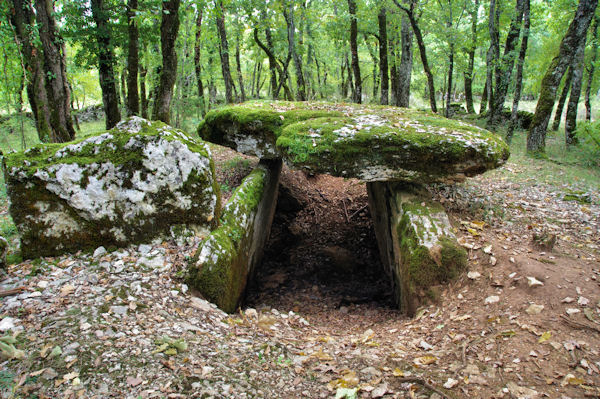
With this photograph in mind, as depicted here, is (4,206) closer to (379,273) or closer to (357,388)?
(357,388)

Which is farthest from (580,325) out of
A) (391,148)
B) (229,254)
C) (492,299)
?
Answer: (229,254)

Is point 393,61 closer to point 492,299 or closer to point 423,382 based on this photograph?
point 492,299

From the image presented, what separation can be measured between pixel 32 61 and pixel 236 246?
5.91 metres

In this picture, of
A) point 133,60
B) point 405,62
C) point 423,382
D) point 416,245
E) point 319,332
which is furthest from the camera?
point 405,62

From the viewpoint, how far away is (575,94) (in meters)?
10.4

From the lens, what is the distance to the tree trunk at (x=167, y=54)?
253 inches

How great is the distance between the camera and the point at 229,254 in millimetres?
4250

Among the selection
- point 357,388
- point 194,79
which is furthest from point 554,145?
point 194,79

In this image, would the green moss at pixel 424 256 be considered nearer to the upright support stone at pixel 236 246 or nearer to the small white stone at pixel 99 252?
the upright support stone at pixel 236 246

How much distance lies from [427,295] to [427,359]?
4.73 ft

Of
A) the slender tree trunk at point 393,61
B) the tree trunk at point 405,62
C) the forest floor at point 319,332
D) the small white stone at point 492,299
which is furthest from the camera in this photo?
the slender tree trunk at point 393,61

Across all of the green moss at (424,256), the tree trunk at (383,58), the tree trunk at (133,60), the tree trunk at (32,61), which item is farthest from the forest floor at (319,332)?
the tree trunk at (383,58)

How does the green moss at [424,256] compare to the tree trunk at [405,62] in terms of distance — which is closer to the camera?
the green moss at [424,256]

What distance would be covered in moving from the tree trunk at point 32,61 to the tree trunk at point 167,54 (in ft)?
6.99
